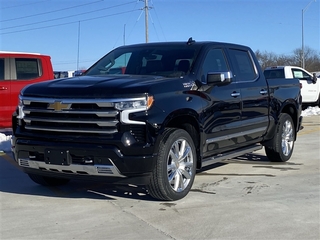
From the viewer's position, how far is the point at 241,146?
276 inches

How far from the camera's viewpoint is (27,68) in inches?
428

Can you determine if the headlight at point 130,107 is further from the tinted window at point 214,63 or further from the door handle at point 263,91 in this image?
the door handle at point 263,91

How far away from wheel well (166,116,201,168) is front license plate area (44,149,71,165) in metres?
1.21

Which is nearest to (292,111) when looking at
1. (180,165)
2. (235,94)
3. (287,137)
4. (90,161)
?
(287,137)

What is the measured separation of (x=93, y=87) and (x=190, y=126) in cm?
136

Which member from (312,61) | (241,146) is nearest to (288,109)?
(241,146)

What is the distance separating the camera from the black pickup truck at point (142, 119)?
5004 mm

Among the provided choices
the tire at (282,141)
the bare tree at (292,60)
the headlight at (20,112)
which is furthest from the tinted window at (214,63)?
the bare tree at (292,60)

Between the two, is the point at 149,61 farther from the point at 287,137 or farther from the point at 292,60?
the point at 292,60

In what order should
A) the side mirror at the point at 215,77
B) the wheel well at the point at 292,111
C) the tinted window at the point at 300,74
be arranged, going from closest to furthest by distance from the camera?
the side mirror at the point at 215,77
the wheel well at the point at 292,111
the tinted window at the point at 300,74

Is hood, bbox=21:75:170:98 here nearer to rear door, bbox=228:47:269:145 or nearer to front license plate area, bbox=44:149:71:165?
front license plate area, bbox=44:149:71:165

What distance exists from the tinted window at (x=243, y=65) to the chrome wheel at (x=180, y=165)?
5.79 ft

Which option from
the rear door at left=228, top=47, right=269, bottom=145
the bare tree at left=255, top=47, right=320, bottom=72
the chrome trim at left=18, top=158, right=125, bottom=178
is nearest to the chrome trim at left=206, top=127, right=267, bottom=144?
the rear door at left=228, top=47, right=269, bottom=145

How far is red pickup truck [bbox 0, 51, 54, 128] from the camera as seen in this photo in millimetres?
10484
